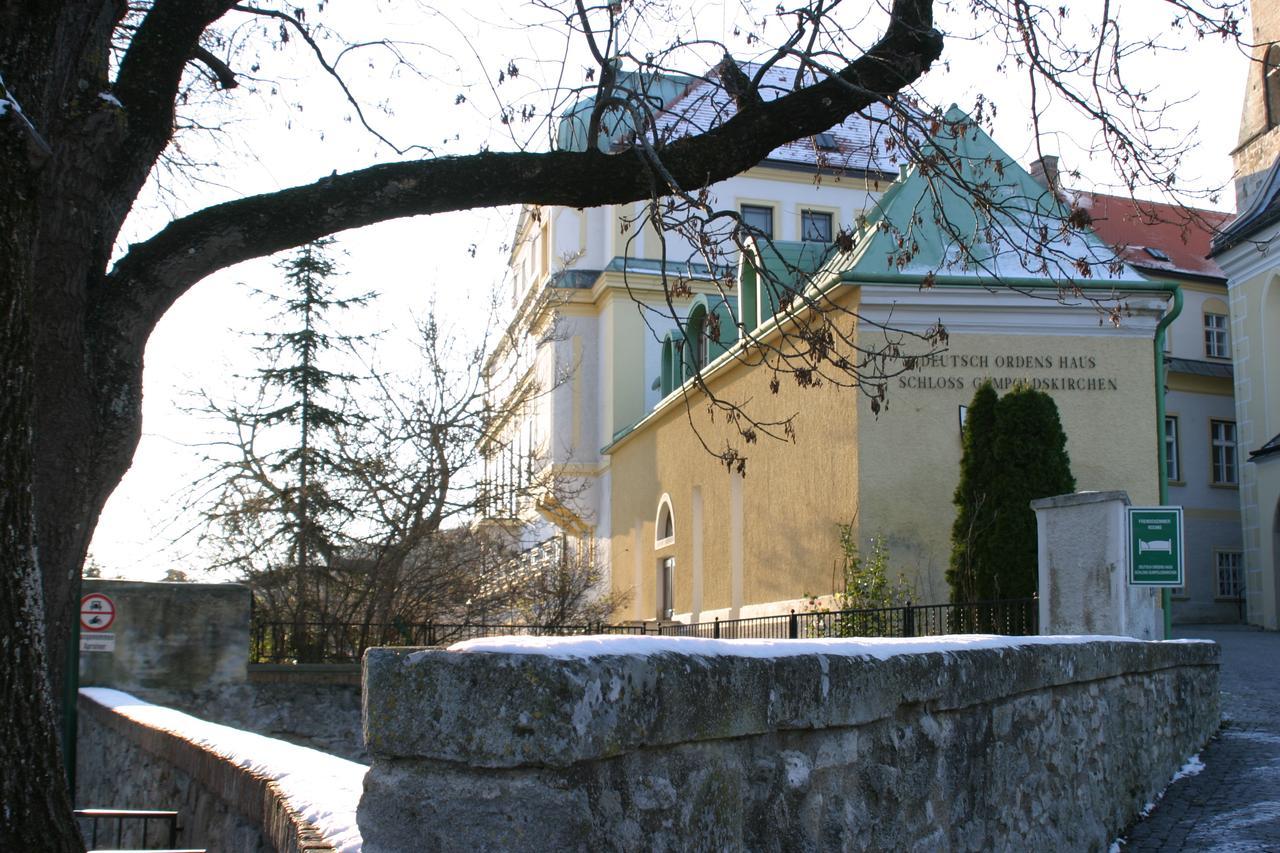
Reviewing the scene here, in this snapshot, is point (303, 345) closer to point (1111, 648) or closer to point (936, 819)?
point (1111, 648)

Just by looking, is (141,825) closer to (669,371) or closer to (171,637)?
(171,637)

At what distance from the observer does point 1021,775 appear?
548cm

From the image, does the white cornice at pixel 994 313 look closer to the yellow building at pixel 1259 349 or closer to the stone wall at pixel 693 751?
the stone wall at pixel 693 751

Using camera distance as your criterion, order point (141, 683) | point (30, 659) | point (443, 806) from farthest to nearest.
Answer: point (141, 683) → point (30, 659) → point (443, 806)

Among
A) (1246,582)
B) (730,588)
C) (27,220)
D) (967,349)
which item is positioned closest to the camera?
(27,220)

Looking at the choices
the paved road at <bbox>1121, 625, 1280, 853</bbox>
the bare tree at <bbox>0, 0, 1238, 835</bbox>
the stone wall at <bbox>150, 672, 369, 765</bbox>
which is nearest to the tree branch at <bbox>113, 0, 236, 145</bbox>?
the bare tree at <bbox>0, 0, 1238, 835</bbox>

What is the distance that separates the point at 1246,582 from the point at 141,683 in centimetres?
2956

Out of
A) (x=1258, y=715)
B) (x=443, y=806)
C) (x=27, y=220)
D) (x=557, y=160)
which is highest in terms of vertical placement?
(x=557, y=160)

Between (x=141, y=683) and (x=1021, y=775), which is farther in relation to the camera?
(x=141, y=683)

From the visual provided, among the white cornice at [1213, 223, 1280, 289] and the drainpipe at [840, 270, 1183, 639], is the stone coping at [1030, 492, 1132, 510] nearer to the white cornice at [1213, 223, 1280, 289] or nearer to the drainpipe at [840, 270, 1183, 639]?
the drainpipe at [840, 270, 1183, 639]

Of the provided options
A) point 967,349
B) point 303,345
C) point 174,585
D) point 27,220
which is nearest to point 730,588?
→ point 967,349

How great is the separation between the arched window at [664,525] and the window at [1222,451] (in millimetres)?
17523

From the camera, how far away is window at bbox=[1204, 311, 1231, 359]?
132ft

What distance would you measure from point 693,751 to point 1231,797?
23.2 feet
